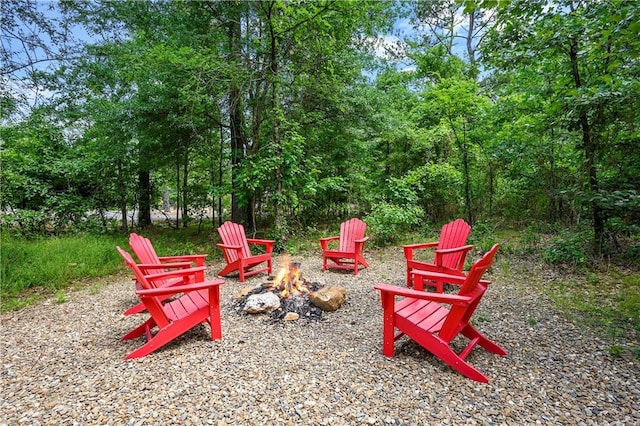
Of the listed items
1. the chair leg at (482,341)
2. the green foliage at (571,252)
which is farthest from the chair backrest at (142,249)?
the green foliage at (571,252)

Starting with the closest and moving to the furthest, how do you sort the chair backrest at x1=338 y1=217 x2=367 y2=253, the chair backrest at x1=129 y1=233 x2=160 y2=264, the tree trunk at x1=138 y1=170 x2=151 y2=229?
the chair backrest at x1=129 y1=233 x2=160 y2=264 → the chair backrest at x1=338 y1=217 x2=367 y2=253 → the tree trunk at x1=138 y1=170 x2=151 y2=229

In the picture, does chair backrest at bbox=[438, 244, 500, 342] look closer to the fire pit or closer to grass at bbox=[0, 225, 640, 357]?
grass at bbox=[0, 225, 640, 357]

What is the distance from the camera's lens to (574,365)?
80.9 inches

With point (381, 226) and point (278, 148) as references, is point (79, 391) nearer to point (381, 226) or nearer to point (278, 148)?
→ point (278, 148)

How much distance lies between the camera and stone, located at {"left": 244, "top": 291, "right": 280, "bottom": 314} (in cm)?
301

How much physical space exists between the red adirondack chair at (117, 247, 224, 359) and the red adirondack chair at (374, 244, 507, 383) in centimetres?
135

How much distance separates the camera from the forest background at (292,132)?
3.75m

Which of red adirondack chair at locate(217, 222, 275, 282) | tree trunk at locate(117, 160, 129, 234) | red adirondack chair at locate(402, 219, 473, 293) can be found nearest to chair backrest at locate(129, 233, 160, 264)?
red adirondack chair at locate(217, 222, 275, 282)

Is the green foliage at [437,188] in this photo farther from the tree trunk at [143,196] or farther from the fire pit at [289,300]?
the tree trunk at [143,196]

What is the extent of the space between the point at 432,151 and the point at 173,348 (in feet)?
22.8

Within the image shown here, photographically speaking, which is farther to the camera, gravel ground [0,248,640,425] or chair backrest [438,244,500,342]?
chair backrest [438,244,500,342]

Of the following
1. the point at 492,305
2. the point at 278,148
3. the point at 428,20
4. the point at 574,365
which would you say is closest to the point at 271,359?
the point at 574,365

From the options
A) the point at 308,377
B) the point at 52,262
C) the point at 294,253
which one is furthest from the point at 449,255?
the point at 52,262

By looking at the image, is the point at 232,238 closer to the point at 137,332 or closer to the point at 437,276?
the point at 137,332
